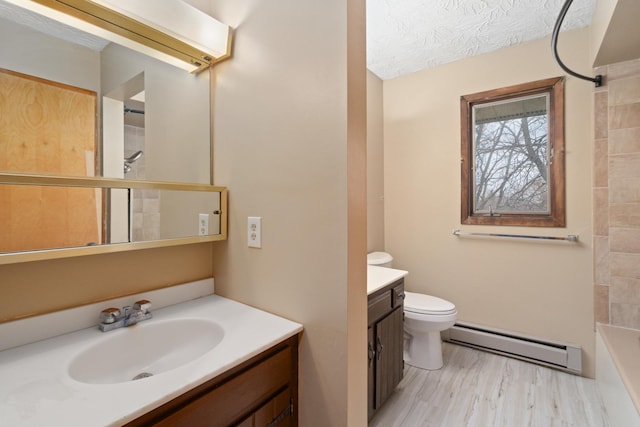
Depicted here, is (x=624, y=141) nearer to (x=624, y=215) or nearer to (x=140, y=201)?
(x=624, y=215)

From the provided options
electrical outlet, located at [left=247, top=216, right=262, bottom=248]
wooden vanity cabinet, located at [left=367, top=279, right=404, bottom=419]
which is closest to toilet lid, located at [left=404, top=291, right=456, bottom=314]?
wooden vanity cabinet, located at [left=367, top=279, right=404, bottom=419]

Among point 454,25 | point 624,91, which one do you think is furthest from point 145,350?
point 624,91

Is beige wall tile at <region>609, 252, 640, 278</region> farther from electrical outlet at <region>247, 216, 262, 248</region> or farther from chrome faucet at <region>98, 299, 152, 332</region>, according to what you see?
chrome faucet at <region>98, 299, 152, 332</region>

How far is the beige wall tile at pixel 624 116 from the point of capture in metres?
1.83

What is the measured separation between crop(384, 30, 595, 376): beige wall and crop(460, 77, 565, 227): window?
60 millimetres

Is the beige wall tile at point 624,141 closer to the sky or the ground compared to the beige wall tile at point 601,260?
closer to the sky

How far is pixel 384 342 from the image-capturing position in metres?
1.63

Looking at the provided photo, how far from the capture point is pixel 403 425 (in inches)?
64.7

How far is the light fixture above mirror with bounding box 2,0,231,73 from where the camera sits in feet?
3.21

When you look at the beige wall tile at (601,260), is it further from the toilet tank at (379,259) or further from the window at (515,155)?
the toilet tank at (379,259)

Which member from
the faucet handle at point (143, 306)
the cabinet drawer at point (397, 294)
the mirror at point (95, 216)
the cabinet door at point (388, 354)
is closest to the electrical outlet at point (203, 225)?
the mirror at point (95, 216)

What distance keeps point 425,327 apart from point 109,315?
1.88m

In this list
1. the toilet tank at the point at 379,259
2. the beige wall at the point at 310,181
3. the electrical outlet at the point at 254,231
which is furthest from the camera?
the toilet tank at the point at 379,259

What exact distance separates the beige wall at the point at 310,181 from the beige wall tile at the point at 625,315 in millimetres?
1958
